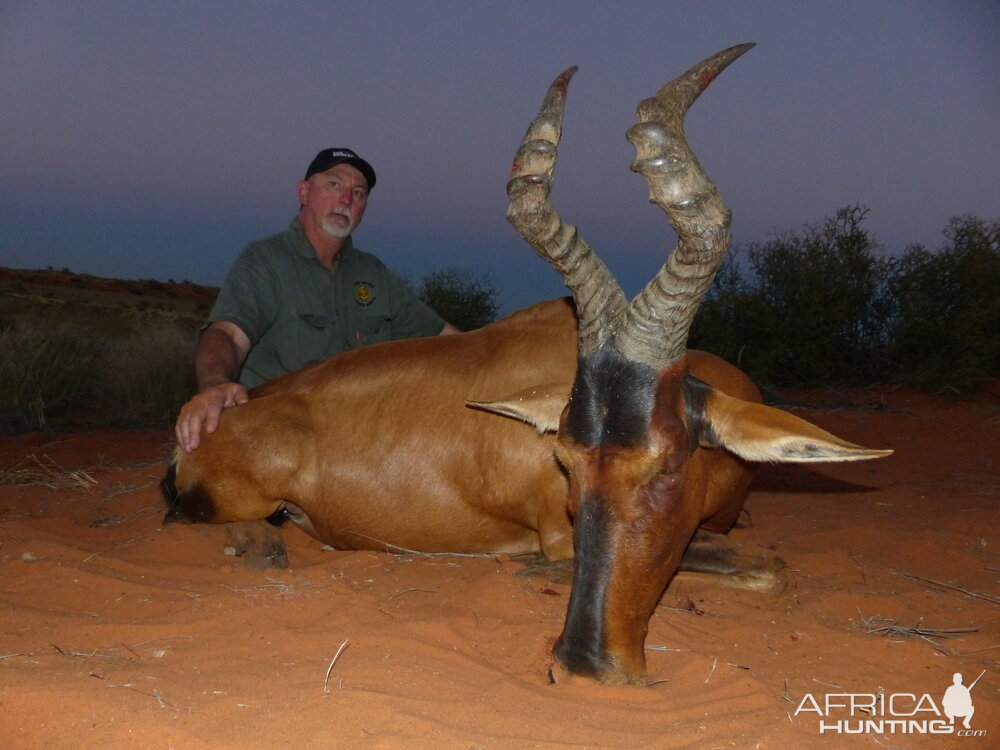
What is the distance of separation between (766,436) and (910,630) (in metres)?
1.51

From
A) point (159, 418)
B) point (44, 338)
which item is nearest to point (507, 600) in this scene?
point (159, 418)

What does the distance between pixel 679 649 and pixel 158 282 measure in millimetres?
74935

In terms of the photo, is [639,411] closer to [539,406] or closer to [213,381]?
[539,406]

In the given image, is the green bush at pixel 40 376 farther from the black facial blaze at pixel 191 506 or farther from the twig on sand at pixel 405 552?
the twig on sand at pixel 405 552

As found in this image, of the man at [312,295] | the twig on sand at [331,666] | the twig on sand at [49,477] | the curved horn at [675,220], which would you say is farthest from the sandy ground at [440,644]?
the man at [312,295]

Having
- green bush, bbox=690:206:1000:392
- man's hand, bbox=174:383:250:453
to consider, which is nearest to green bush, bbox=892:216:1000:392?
green bush, bbox=690:206:1000:392

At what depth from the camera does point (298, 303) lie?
24.5 ft

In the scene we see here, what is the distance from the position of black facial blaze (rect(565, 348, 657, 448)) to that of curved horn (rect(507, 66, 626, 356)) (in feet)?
0.50

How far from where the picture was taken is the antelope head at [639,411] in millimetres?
3580

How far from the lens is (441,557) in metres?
5.70

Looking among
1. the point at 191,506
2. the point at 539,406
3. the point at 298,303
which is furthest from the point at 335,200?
the point at 539,406

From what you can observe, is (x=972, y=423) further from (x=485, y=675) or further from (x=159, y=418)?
(x=159, y=418)

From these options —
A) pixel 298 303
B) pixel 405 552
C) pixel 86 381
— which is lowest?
pixel 86 381

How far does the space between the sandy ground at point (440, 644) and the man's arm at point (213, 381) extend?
0.72 metres
